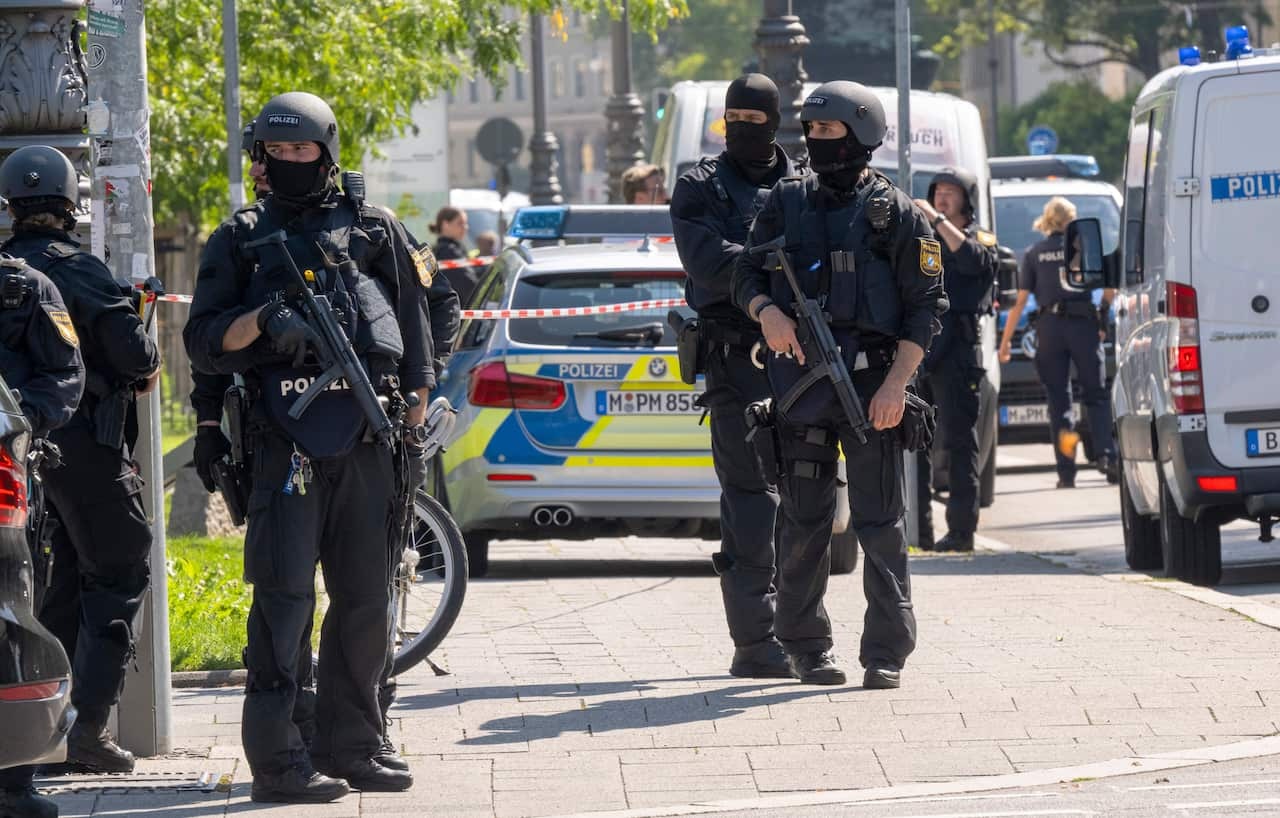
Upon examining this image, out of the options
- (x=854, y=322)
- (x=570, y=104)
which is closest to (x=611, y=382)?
(x=854, y=322)

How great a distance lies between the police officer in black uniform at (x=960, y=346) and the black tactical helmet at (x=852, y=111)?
177 inches

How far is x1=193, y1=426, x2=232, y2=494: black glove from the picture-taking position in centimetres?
617

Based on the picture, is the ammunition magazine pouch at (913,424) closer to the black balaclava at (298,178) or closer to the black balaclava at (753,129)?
the black balaclava at (753,129)

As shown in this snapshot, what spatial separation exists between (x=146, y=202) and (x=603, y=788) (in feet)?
6.88

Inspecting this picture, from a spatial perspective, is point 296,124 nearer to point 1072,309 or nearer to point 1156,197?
point 1156,197

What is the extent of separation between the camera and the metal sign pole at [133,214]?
6.76m

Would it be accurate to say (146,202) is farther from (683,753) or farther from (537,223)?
(537,223)

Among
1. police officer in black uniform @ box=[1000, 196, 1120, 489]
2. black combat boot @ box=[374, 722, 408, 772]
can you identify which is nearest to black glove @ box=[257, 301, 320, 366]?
black combat boot @ box=[374, 722, 408, 772]

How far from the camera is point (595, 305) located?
11.2 meters

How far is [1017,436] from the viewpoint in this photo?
18859mm

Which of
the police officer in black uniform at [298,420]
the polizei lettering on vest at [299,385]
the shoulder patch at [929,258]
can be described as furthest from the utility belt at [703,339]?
the polizei lettering on vest at [299,385]

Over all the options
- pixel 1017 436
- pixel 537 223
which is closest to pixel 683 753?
pixel 537 223

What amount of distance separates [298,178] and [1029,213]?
1452 centimetres

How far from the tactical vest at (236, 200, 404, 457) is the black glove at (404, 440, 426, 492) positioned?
235mm
